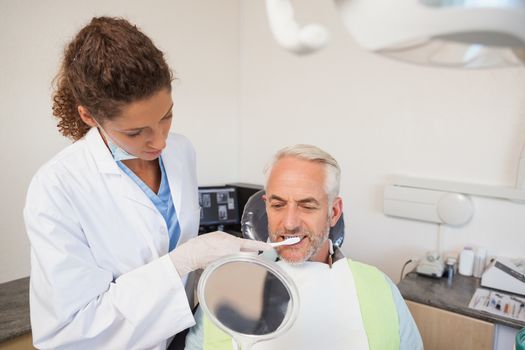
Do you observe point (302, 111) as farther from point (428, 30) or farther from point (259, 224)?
point (428, 30)

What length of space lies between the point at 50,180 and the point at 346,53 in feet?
5.73

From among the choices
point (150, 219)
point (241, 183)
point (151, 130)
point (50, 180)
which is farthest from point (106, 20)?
point (241, 183)

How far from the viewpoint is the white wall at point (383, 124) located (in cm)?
179

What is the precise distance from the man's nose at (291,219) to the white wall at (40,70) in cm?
119

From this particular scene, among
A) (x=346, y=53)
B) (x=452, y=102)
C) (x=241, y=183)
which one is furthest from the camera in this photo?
(x=241, y=183)

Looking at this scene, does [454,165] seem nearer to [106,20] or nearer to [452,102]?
[452,102]

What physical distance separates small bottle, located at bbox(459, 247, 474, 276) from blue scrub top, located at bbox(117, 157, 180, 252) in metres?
1.37

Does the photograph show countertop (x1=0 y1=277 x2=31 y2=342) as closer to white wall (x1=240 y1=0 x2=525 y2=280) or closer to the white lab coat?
the white lab coat

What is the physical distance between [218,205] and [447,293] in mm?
Result: 1365

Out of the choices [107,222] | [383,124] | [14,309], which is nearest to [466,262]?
[383,124]

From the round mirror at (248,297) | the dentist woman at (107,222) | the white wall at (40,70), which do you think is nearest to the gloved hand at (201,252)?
the dentist woman at (107,222)

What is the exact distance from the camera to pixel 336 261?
129 centimetres

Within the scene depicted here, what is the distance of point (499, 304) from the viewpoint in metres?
1.53

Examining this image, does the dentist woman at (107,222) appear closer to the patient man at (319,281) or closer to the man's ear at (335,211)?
the patient man at (319,281)
